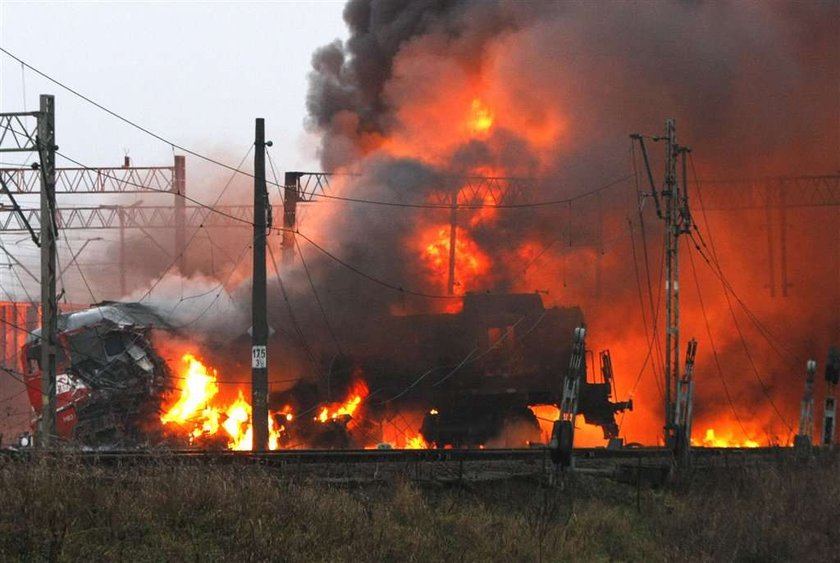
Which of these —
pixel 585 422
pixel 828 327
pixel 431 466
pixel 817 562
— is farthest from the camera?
pixel 828 327

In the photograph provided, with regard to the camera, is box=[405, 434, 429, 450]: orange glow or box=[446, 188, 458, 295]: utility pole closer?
box=[405, 434, 429, 450]: orange glow

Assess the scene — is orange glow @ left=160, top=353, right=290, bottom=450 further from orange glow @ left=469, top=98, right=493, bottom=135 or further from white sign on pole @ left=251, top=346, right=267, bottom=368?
orange glow @ left=469, top=98, right=493, bottom=135

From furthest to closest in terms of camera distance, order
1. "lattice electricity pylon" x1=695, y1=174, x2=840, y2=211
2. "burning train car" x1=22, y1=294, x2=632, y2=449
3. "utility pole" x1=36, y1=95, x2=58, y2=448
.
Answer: "lattice electricity pylon" x1=695, y1=174, x2=840, y2=211 → "burning train car" x1=22, y1=294, x2=632, y2=449 → "utility pole" x1=36, y1=95, x2=58, y2=448

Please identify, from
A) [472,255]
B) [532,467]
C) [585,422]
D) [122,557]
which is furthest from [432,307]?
A: [122,557]

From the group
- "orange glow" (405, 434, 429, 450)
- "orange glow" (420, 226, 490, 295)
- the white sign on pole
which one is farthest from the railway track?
"orange glow" (420, 226, 490, 295)

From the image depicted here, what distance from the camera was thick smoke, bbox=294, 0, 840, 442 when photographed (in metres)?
45.0

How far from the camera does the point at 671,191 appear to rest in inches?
1196

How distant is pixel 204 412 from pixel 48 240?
11790 millimetres

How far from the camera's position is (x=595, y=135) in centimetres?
4591

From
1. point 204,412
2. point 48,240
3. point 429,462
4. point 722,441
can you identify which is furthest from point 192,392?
point 722,441

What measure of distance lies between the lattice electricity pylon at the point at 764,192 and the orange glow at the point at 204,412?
79.1 ft

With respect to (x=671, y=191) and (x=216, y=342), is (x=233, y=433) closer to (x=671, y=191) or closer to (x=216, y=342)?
(x=216, y=342)

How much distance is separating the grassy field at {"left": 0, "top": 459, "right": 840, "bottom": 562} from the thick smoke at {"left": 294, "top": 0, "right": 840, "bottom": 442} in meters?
22.2

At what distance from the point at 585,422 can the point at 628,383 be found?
25.3ft
